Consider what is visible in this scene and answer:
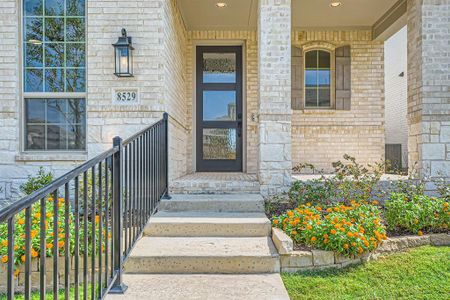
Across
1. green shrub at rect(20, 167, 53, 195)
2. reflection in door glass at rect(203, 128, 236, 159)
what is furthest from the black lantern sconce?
reflection in door glass at rect(203, 128, 236, 159)

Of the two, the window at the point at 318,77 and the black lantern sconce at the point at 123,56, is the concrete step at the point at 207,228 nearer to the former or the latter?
the black lantern sconce at the point at 123,56

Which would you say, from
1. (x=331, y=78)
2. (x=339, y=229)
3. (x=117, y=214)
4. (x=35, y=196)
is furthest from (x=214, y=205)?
(x=331, y=78)

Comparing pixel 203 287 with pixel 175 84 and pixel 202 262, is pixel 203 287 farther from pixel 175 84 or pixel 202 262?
pixel 175 84

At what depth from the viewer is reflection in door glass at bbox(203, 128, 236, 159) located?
6.58 m

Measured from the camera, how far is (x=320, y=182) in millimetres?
4305

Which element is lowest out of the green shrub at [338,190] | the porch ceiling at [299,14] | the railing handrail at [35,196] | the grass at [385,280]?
the grass at [385,280]

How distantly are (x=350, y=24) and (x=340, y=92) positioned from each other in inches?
47.8

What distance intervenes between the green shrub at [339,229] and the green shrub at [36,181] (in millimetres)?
2693

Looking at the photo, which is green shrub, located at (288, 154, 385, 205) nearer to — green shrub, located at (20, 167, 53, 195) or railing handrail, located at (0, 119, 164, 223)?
railing handrail, located at (0, 119, 164, 223)

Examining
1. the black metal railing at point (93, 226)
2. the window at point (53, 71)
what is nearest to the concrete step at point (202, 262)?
the black metal railing at point (93, 226)

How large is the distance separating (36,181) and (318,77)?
5.04 meters

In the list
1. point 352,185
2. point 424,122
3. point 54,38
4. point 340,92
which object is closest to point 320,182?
point 352,185

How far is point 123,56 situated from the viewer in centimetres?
422

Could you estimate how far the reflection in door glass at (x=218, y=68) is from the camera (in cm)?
661
